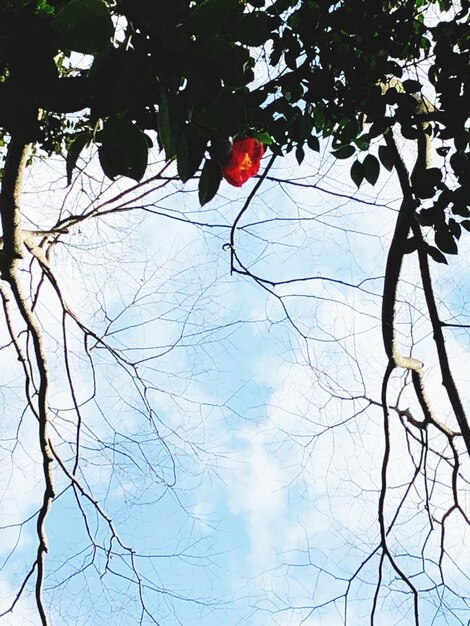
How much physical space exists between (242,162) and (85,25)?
488 mm

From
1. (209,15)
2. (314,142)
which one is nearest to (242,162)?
(314,142)

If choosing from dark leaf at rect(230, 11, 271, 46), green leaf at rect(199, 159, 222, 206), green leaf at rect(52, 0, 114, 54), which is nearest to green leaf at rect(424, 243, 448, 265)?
green leaf at rect(199, 159, 222, 206)

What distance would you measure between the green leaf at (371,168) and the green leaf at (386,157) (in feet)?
0.04

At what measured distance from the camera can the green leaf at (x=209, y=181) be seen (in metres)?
0.86

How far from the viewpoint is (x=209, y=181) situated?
0.87 metres

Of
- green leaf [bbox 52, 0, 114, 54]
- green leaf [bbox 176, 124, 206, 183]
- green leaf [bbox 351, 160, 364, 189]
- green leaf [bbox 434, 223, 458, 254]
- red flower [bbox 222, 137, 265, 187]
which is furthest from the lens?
green leaf [bbox 351, 160, 364, 189]

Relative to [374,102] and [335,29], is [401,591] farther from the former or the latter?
[335,29]

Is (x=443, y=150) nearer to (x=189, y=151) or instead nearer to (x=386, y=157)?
(x=386, y=157)

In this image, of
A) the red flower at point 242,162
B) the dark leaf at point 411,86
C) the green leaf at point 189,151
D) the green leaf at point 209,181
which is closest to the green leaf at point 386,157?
the dark leaf at point 411,86

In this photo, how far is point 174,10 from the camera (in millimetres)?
592

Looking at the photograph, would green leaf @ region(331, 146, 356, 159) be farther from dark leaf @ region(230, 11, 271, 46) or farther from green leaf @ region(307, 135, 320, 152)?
dark leaf @ region(230, 11, 271, 46)

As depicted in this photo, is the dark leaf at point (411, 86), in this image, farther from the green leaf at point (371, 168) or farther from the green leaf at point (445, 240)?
the green leaf at point (445, 240)

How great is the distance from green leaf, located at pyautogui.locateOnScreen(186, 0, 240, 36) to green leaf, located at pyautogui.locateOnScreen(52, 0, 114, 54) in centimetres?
8

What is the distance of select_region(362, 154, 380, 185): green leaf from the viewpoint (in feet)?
4.28
